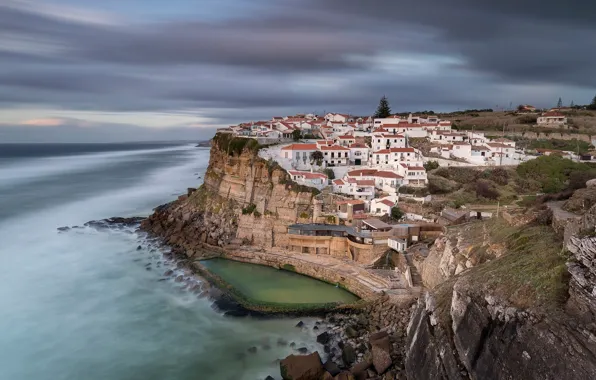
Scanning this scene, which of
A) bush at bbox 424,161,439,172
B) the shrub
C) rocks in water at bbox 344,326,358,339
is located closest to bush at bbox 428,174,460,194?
bush at bbox 424,161,439,172

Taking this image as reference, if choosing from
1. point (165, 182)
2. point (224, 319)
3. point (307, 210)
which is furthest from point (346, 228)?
point (165, 182)

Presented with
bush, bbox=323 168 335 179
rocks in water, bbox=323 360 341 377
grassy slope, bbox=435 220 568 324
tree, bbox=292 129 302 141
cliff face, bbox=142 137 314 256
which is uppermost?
tree, bbox=292 129 302 141

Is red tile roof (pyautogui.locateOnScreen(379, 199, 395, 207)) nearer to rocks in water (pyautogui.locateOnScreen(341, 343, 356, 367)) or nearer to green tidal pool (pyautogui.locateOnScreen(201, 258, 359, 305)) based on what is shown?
green tidal pool (pyautogui.locateOnScreen(201, 258, 359, 305))

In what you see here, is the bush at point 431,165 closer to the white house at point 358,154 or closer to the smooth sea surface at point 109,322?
the white house at point 358,154

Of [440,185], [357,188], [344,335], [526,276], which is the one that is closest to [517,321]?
[526,276]

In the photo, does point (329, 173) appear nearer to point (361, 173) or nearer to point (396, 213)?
point (361, 173)

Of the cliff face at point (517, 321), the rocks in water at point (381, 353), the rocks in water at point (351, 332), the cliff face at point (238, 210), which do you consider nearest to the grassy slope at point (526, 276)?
the cliff face at point (517, 321)

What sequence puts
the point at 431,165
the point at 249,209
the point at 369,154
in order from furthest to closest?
the point at 369,154
the point at 431,165
the point at 249,209
